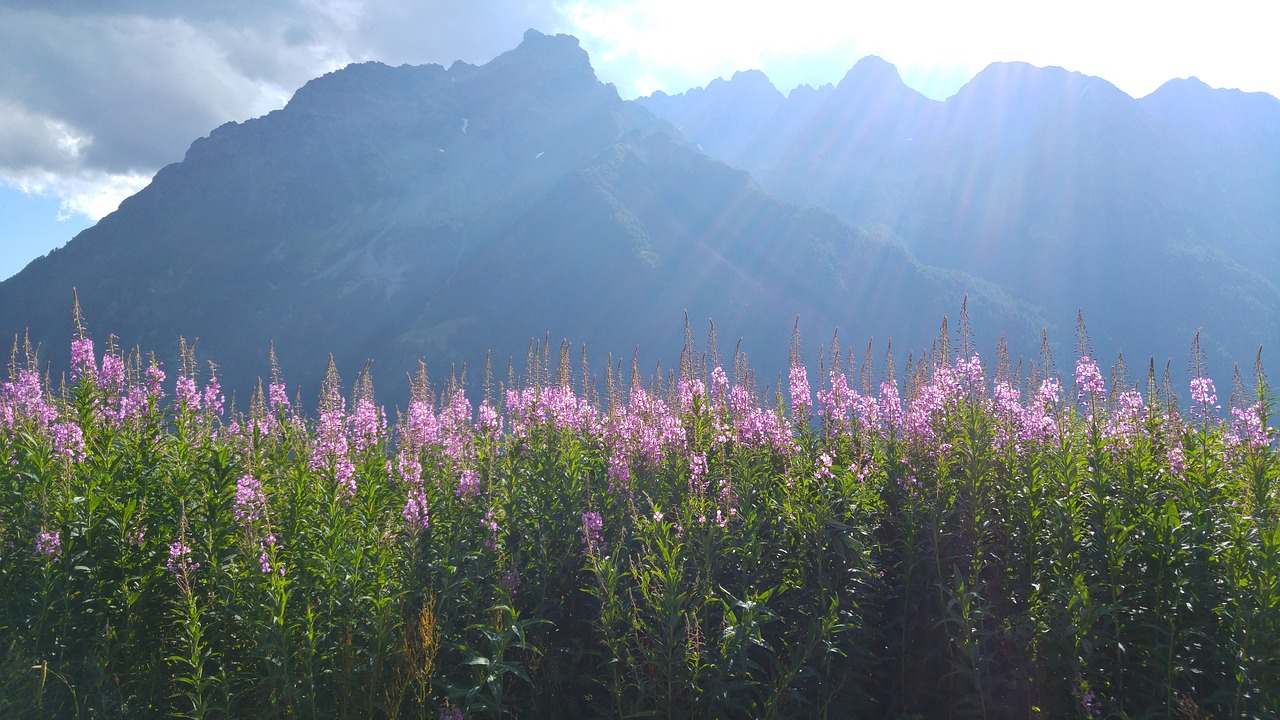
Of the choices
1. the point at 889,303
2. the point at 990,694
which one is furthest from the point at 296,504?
the point at 889,303

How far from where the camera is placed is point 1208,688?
5.25 meters

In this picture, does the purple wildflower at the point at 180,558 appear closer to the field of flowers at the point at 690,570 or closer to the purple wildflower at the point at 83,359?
the field of flowers at the point at 690,570

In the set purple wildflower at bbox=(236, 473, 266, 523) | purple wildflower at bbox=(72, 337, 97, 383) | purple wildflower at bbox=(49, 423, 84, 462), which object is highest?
purple wildflower at bbox=(72, 337, 97, 383)

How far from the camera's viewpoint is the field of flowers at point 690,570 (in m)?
5.27

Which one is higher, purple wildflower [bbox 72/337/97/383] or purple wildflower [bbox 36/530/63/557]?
purple wildflower [bbox 72/337/97/383]

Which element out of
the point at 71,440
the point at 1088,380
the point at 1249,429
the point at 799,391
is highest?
the point at 1088,380

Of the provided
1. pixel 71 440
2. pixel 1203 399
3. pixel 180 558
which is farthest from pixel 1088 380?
pixel 71 440

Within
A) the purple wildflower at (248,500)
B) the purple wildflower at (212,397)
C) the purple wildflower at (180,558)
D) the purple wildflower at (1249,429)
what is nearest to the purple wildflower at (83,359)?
the purple wildflower at (212,397)

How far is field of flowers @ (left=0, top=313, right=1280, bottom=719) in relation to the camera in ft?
17.3

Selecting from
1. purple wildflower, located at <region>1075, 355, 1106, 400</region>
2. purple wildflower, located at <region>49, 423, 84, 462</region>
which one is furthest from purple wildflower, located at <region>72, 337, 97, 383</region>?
purple wildflower, located at <region>1075, 355, 1106, 400</region>

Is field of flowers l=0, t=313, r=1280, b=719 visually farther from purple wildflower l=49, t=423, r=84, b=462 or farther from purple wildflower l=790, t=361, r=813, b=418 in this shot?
purple wildflower l=790, t=361, r=813, b=418

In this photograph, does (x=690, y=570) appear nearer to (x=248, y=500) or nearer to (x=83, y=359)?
(x=248, y=500)

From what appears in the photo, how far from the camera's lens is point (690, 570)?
618 centimetres

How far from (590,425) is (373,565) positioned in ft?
12.4
